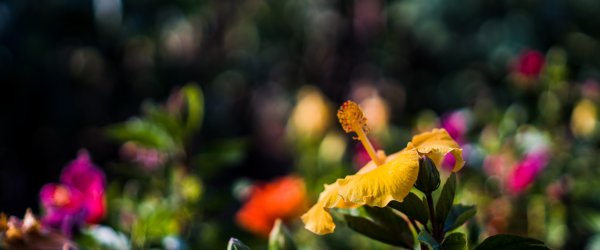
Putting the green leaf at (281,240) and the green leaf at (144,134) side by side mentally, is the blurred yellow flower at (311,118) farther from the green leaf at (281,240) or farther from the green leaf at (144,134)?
the green leaf at (281,240)

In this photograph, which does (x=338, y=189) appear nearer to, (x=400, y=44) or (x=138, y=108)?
(x=138, y=108)

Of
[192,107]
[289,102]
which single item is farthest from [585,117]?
[289,102]

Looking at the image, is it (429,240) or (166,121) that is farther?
(166,121)

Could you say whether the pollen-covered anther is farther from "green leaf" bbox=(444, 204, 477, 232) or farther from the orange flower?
the orange flower

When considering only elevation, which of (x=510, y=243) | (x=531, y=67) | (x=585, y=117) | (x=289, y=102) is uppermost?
(x=289, y=102)

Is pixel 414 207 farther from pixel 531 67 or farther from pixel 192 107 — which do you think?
pixel 531 67

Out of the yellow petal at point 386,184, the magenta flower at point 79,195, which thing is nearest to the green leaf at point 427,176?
the yellow petal at point 386,184
